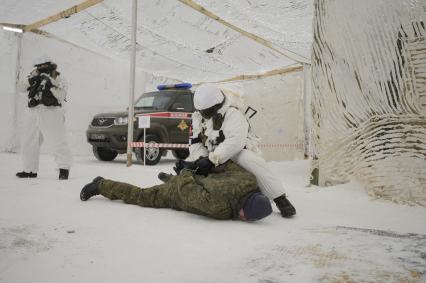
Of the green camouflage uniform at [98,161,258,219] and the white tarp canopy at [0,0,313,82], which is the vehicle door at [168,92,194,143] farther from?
the green camouflage uniform at [98,161,258,219]

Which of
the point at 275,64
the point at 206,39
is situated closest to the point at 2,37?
the point at 206,39

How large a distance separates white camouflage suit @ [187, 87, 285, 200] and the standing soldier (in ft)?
8.22

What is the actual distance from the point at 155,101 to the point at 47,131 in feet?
13.2

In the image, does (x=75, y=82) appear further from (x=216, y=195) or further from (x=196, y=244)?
(x=196, y=244)

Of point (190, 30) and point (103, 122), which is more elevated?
point (190, 30)

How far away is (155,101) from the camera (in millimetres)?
8758

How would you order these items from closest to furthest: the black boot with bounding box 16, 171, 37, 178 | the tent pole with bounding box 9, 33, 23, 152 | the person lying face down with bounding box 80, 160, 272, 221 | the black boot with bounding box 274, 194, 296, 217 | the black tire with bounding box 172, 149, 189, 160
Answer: the person lying face down with bounding box 80, 160, 272, 221, the black boot with bounding box 274, 194, 296, 217, the black boot with bounding box 16, 171, 37, 178, the black tire with bounding box 172, 149, 189, 160, the tent pole with bounding box 9, 33, 23, 152

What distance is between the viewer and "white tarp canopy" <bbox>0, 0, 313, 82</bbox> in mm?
6148

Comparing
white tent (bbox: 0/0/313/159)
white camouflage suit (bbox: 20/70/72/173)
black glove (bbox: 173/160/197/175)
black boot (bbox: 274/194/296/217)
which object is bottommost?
black boot (bbox: 274/194/296/217)

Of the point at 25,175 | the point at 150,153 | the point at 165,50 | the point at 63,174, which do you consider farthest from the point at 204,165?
the point at 165,50

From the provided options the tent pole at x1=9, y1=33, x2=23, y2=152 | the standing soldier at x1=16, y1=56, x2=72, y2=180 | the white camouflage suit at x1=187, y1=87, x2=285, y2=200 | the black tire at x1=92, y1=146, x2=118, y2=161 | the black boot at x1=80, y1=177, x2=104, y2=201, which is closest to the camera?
the white camouflage suit at x1=187, y1=87, x2=285, y2=200

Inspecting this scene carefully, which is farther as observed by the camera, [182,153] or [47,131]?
[182,153]

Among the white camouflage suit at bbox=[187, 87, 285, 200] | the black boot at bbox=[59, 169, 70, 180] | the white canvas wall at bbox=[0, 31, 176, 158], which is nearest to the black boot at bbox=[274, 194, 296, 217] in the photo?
the white camouflage suit at bbox=[187, 87, 285, 200]

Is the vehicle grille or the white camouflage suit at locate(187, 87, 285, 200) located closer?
the white camouflage suit at locate(187, 87, 285, 200)
